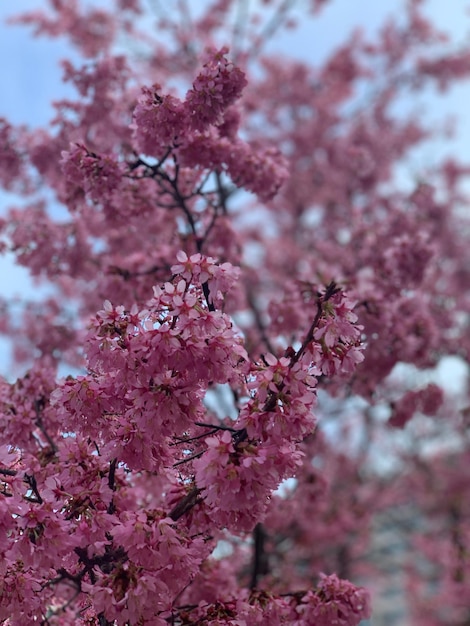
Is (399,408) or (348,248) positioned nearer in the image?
(399,408)

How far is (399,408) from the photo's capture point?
612 centimetres

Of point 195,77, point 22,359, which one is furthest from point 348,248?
point 22,359

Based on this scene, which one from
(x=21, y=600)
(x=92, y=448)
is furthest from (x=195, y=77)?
(x=21, y=600)

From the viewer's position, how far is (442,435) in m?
19.2

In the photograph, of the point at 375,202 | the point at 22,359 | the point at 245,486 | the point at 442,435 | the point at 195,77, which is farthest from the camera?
the point at 442,435

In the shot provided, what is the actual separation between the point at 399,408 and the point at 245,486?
12.5ft

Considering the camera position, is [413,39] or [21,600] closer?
[21,600]

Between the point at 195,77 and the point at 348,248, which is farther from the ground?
the point at 348,248

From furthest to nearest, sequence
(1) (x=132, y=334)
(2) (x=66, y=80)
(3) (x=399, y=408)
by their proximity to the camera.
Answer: (2) (x=66, y=80), (3) (x=399, y=408), (1) (x=132, y=334)

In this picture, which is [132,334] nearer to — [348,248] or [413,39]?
[348,248]

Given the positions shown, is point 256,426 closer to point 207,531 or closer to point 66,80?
point 207,531

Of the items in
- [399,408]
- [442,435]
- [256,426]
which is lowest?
[256,426]

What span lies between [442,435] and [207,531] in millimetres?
Answer: 17512

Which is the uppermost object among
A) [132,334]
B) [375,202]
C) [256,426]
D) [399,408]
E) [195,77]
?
[375,202]
